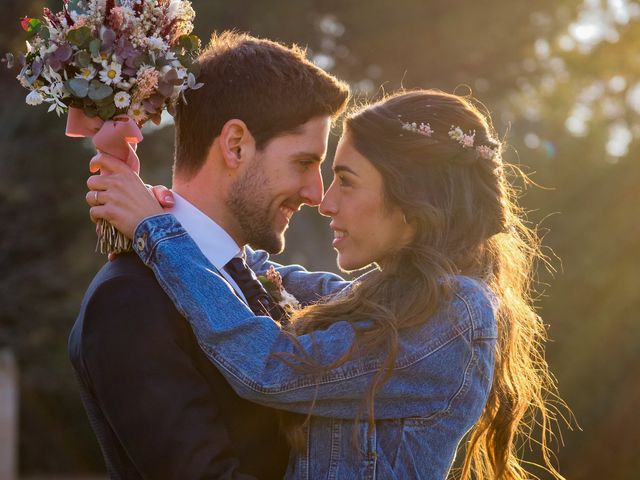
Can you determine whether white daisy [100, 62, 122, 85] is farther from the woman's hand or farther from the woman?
the woman

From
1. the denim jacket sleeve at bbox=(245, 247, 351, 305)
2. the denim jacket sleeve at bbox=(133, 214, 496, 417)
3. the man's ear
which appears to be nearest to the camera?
the denim jacket sleeve at bbox=(133, 214, 496, 417)

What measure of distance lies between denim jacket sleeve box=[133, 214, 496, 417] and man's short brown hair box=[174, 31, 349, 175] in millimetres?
509

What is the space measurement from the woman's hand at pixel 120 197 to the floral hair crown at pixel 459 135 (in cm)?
86

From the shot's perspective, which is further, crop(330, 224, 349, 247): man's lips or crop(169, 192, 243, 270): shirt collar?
crop(330, 224, 349, 247): man's lips

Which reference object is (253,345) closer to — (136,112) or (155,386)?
(155,386)

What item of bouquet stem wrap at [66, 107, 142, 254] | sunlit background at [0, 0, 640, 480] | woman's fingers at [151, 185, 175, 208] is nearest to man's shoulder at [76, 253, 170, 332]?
bouquet stem wrap at [66, 107, 142, 254]

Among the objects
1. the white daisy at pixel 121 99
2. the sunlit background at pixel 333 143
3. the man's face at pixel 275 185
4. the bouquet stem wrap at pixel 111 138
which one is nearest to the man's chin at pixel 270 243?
the man's face at pixel 275 185

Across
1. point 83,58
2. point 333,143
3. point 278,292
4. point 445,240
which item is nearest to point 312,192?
point 278,292

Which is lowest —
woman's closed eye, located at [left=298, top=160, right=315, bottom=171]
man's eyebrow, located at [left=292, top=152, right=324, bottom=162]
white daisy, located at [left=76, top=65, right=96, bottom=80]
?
woman's closed eye, located at [left=298, top=160, right=315, bottom=171]

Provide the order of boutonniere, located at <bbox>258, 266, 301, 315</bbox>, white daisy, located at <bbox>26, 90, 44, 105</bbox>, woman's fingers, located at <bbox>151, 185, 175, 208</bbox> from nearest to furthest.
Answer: white daisy, located at <bbox>26, 90, 44, 105</bbox> → woman's fingers, located at <bbox>151, 185, 175, 208</bbox> → boutonniere, located at <bbox>258, 266, 301, 315</bbox>

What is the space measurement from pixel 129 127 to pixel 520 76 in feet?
39.8

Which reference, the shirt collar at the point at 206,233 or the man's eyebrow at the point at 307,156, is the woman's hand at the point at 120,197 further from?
the man's eyebrow at the point at 307,156

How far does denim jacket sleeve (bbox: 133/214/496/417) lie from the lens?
102 inches

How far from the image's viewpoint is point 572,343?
31.9 ft
